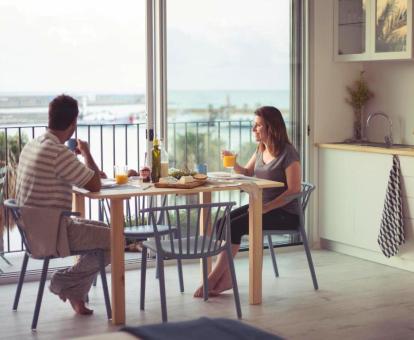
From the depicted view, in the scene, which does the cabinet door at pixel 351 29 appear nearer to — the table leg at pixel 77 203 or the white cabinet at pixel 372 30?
the white cabinet at pixel 372 30

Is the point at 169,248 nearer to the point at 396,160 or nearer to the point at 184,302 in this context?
the point at 184,302

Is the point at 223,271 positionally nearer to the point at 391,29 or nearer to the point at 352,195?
the point at 352,195

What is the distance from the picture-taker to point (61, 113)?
4.62 metres

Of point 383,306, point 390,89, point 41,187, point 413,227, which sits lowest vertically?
point 383,306

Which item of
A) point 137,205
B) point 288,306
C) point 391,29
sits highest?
point 391,29

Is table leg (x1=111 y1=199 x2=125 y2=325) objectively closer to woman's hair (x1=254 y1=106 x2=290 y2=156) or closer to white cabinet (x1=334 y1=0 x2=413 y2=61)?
woman's hair (x1=254 y1=106 x2=290 y2=156)

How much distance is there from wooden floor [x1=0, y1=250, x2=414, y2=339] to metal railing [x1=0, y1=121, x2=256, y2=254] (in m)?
0.80

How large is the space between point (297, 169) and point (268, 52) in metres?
1.46

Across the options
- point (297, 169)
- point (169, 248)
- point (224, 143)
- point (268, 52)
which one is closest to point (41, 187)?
point (169, 248)

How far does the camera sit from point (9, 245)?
6.54m

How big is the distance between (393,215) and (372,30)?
52.1 inches

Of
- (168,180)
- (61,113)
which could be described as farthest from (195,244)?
(61,113)

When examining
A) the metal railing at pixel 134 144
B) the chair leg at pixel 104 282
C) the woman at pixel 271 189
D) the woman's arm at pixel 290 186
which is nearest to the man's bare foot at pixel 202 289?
the woman at pixel 271 189

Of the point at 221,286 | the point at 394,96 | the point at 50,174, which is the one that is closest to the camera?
the point at 50,174
